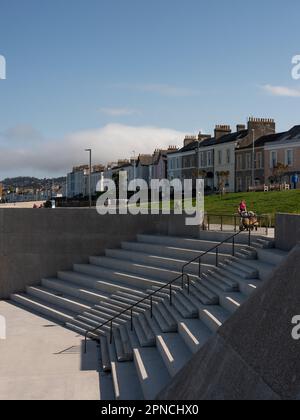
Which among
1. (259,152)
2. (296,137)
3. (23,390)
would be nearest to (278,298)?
(23,390)

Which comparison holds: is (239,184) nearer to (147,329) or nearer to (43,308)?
(43,308)

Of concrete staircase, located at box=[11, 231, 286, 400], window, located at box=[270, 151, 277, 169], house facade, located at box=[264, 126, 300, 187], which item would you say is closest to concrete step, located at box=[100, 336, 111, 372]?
concrete staircase, located at box=[11, 231, 286, 400]

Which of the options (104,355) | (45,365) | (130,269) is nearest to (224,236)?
(130,269)

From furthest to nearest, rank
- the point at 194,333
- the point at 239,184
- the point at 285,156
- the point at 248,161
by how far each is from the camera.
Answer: the point at 239,184 → the point at 248,161 → the point at 285,156 → the point at 194,333

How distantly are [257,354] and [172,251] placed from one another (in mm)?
14541

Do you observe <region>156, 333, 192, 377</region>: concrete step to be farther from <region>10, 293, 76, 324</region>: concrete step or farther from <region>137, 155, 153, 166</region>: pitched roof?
<region>137, 155, 153, 166</region>: pitched roof

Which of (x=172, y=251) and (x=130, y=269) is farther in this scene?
(x=130, y=269)

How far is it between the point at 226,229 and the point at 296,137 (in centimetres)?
2788

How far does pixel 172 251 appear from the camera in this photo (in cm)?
2178

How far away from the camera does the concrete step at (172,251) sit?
19.2 meters

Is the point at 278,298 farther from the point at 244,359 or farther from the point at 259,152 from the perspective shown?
the point at 259,152

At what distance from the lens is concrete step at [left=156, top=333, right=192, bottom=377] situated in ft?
36.8

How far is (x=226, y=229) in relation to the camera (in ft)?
76.1

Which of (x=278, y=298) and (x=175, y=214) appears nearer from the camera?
(x=278, y=298)
